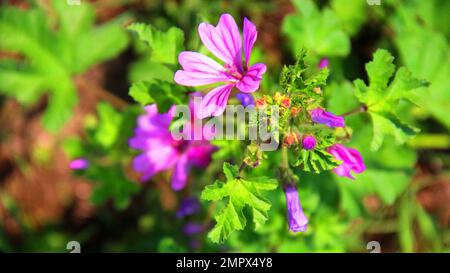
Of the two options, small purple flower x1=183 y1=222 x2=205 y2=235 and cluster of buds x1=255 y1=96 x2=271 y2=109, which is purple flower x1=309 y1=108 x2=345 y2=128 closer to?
cluster of buds x1=255 y1=96 x2=271 y2=109

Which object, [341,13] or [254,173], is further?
[341,13]

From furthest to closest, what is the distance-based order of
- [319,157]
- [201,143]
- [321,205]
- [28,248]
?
1. [28,248]
2. [321,205]
3. [201,143]
4. [319,157]

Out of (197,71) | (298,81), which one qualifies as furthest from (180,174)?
(298,81)

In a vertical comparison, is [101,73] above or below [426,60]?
above

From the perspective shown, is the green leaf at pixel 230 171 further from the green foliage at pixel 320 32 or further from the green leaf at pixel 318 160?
the green foliage at pixel 320 32

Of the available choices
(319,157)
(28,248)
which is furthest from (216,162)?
(28,248)

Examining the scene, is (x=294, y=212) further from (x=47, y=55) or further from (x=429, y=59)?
(x=47, y=55)

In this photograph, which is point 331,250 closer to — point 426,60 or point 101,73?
point 426,60
